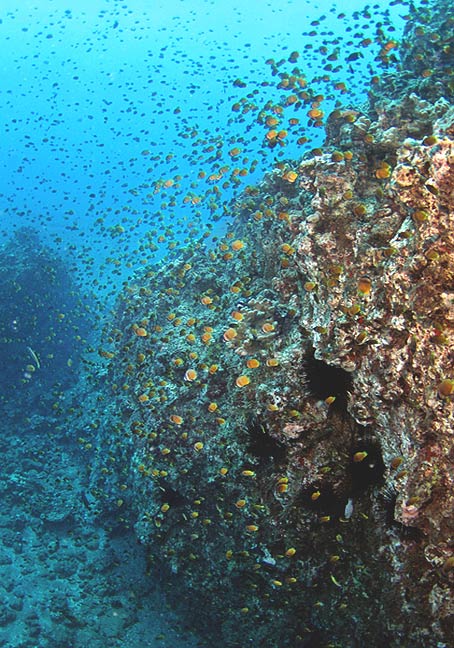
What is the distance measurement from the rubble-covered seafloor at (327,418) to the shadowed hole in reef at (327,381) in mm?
26

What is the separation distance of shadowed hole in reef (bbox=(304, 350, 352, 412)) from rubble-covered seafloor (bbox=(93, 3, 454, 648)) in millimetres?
26

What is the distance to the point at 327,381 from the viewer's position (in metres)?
7.55

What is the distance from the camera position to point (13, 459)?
55.0ft

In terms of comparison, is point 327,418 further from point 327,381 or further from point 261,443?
point 261,443

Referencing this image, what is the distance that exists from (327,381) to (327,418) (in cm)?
68

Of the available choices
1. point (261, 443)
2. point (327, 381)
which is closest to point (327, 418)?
point (327, 381)

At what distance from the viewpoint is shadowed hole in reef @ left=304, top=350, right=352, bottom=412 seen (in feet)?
23.9

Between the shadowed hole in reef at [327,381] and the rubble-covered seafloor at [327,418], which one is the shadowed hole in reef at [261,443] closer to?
the rubble-covered seafloor at [327,418]

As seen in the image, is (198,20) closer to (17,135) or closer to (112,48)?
(112,48)

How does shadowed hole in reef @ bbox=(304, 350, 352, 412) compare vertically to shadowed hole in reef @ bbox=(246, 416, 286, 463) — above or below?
above

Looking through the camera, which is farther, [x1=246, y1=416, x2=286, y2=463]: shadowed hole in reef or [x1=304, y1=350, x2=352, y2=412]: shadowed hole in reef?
[x1=246, y1=416, x2=286, y2=463]: shadowed hole in reef

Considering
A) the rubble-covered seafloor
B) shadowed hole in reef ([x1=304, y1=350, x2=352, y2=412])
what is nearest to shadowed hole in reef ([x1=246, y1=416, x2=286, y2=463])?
the rubble-covered seafloor

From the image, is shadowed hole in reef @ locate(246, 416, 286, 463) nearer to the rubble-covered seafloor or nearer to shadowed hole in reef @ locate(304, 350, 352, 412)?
the rubble-covered seafloor

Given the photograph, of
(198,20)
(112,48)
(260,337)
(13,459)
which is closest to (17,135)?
(112,48)
